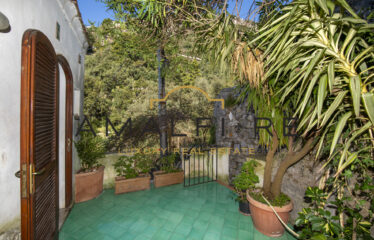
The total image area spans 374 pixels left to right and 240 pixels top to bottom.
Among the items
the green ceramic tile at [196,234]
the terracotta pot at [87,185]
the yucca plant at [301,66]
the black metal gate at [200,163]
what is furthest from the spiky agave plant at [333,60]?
the terracotta pot at [87,185]

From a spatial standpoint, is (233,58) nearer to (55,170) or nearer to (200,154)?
(55,170)

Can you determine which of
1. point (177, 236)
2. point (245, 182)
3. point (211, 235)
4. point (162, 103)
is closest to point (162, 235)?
point (177, 236)

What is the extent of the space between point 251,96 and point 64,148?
9.18ft

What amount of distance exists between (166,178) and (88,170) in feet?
4.93

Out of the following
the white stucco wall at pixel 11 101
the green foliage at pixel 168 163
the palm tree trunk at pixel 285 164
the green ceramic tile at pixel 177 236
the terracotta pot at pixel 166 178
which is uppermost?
the white stucco wall at pixel 11 101

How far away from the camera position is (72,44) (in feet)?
9.39

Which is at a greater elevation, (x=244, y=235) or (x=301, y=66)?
(x=301, y=66)

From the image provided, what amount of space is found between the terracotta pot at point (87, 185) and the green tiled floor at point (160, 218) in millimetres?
107

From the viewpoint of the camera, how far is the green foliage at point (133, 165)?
350cm

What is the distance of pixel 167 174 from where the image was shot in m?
3.87

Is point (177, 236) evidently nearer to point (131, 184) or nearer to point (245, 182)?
point (245, 182)

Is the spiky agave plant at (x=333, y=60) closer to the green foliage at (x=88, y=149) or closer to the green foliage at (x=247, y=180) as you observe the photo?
the green foliage at (x=247, y=180)

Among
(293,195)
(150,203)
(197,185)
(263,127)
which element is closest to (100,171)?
(150,203)

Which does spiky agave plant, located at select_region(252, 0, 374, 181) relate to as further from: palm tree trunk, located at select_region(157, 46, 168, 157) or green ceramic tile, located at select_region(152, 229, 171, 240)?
palm tree trunk, located at select_region(157, 46, 168, 157)
